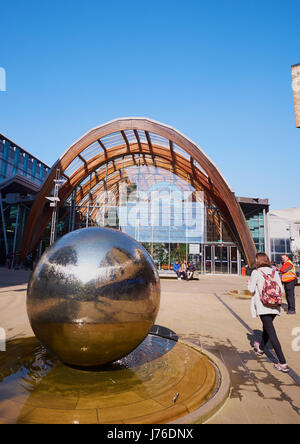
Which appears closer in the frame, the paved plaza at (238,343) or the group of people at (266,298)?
the paved plaza at (238,343)

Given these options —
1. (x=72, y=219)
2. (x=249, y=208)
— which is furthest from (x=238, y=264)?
(x=72, y=219)

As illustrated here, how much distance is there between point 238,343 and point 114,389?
127 inches

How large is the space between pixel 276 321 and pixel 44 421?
6.87 m

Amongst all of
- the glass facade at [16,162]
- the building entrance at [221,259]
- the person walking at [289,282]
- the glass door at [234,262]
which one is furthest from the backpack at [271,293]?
the glass facade at [16,162]

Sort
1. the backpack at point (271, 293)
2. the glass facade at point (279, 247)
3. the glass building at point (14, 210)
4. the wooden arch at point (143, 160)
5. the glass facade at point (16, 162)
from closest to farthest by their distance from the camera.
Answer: the backpack at point (271, 293) < the wooden arch at point (143, 160) < the glass building at point (14, 210) < the glass facade at point (16, 162) < the glass facade at point (279, 247)

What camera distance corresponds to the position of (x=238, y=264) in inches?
1177

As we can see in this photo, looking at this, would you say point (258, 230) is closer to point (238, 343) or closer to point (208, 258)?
point (208, 258)

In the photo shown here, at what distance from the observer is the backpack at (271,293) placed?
4.25 metres

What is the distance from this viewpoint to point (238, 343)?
5.45 m

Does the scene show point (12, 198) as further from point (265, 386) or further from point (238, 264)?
point (265, 386)

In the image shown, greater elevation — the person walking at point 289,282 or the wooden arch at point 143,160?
the wooden arch at point 143,160

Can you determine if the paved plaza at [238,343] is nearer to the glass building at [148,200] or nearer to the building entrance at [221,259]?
the glass building at [148,200]

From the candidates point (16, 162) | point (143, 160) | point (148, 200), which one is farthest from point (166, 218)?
point (16, 162)

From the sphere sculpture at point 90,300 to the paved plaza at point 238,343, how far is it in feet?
4.60
